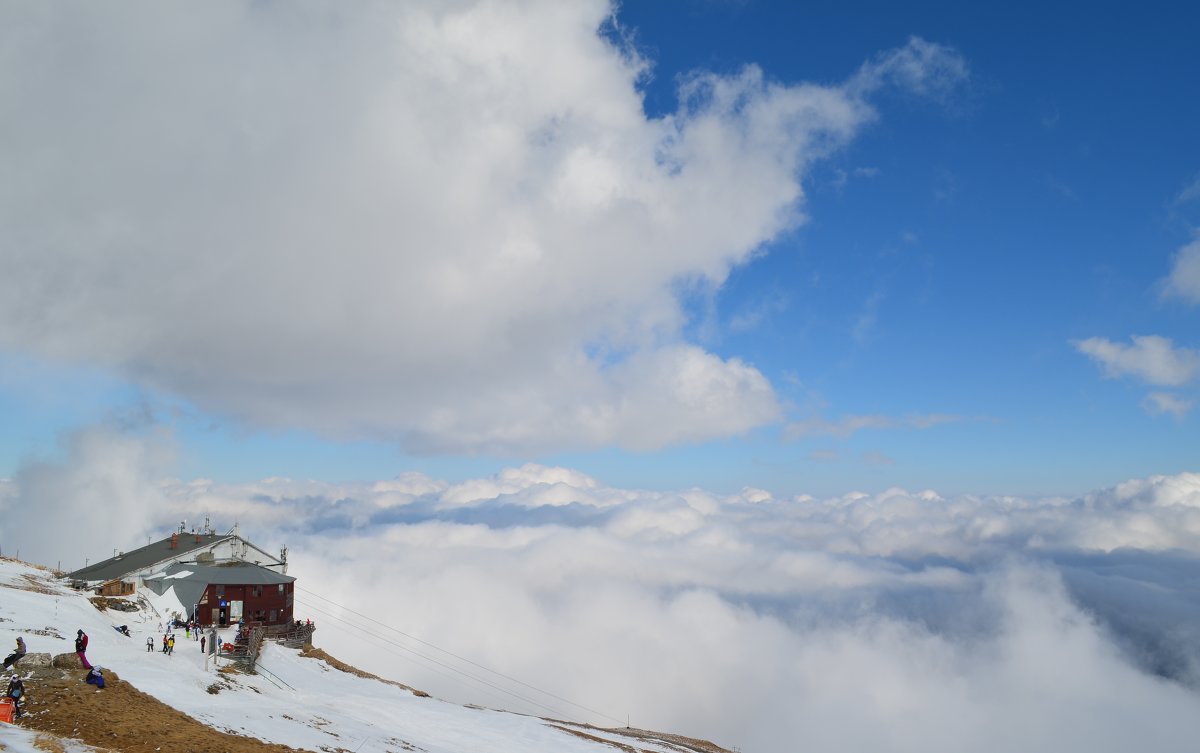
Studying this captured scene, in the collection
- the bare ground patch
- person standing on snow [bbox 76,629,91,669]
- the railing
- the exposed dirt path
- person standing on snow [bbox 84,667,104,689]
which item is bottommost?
the bare ground patch

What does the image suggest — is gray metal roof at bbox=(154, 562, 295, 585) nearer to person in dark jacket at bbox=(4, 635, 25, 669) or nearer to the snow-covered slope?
the snow-covered slope

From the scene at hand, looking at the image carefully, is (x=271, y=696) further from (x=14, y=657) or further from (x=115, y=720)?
(x=115, y=720)

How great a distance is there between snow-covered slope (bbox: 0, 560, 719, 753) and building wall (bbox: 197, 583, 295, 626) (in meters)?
5.26

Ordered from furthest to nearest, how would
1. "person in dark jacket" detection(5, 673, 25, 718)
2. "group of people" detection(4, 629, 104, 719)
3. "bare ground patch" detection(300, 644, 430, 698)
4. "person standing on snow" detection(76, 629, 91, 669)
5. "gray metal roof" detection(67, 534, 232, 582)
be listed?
"gray metal roof" detection(67, 534, 232, 582) → "bare ground patch" detection(300, 644, 430, 698) → "person standing on snow" detection(76, 629, 91, 669) → "group of people" detection(4, 629, 104, 719) → "person in dark jacket" detection(5, 673, 25, 718)

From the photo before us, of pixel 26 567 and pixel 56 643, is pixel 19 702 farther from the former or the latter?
pixel 26 567

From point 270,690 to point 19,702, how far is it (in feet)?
67.5

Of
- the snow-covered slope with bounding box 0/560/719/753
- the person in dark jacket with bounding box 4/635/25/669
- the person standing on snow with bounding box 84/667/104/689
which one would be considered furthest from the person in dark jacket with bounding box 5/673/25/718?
the person in dark jacket with bounding box 4/635/25/669

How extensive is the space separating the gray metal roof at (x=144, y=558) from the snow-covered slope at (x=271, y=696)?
11.2 meters

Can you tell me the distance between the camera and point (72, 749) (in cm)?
2153

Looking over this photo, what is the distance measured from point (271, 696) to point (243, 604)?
30977mm

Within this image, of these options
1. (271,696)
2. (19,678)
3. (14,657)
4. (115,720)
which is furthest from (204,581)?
(115,720)

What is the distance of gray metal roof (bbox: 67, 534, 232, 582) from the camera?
70369 mm

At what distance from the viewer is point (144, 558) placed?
7631 centimetres

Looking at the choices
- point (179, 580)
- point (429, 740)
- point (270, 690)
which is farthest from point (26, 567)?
point (429, 740)
